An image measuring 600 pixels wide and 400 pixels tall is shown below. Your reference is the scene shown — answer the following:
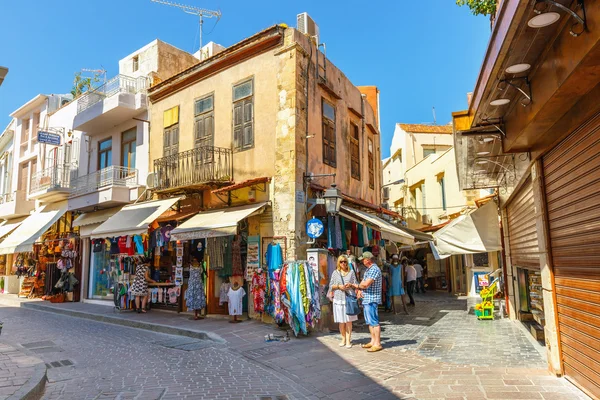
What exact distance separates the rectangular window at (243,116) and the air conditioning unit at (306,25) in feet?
8.39

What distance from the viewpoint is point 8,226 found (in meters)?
22.0

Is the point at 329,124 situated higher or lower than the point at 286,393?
higher

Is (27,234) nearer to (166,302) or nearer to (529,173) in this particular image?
(166,302)

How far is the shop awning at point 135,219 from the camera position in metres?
12.1

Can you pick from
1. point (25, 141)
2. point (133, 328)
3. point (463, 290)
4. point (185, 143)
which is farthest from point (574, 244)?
point (25, 141)

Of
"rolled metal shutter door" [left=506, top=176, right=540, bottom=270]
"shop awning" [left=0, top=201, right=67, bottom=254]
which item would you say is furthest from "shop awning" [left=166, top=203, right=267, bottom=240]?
"shop awning" [left=0, top=201, right=67, bottom=254]

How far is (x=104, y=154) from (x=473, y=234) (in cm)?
1377

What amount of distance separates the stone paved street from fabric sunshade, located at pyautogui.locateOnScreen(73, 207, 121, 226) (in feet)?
18.0

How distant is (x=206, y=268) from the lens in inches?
486

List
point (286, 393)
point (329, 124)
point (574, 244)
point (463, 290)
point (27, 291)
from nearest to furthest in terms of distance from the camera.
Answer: point (574, 244)
point (286, 393)
point (329, 124)
point (27, 291)
point (463, 290)

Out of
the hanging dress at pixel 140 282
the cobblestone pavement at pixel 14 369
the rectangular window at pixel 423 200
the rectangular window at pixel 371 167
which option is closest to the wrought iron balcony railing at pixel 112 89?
the hanging dress at pixel 140 282

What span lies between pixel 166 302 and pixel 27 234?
8.19 metres

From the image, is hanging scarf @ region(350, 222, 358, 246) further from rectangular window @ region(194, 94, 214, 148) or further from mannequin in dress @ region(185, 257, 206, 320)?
rectangular window @ region(194, 94, 214, 148)

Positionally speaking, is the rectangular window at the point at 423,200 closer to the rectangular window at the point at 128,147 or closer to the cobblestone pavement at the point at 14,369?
the rectangular window at the point at 128,147
